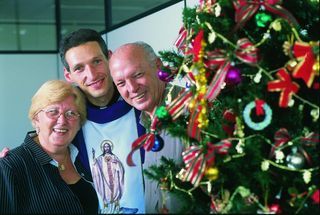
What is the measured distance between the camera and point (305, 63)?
971 millimetres

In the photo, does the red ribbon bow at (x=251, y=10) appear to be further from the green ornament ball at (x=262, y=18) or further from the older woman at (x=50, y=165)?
the older woman at (x=50, y=165)

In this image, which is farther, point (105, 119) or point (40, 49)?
point (40, 49)

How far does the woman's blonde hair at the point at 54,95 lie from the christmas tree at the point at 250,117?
1.96ft

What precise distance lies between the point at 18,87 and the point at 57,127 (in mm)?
3660

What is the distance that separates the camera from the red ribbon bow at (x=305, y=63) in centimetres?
97

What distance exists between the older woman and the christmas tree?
0.57 m

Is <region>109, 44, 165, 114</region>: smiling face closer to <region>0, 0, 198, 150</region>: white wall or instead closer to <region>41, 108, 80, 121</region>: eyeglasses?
<region>41, 108, 80, 121</region>: eyeglasses

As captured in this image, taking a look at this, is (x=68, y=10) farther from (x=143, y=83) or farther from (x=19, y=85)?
(x=143, y=83)

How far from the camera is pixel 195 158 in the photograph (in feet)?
3.28

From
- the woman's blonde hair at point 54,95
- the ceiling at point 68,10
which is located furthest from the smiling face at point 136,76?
the ceiling at point 68,10

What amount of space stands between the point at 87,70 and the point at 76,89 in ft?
0.32

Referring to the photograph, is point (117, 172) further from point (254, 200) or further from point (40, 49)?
point (40, 49)

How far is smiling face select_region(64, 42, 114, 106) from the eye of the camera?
176 cm

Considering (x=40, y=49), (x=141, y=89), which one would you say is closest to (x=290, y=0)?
(x=141, y=89)
